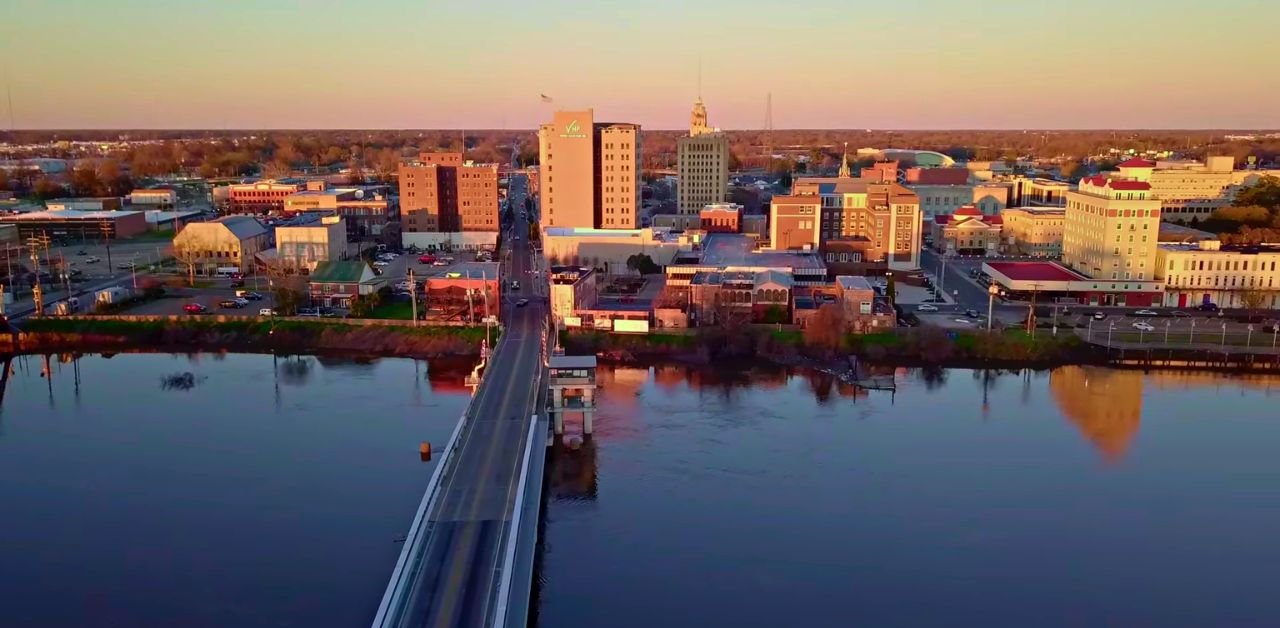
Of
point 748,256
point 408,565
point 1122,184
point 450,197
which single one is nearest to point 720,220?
point 748,256

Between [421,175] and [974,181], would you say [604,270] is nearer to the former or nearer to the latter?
[421,175]

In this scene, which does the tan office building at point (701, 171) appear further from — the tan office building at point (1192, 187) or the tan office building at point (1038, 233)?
the tan office building at point (1192, 187)

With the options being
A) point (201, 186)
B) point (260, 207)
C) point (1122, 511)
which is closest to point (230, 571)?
point (1122, 511)

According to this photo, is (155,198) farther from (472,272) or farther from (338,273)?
(472,272)

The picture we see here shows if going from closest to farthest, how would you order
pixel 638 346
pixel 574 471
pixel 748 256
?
pixel 574 471
pixel 638 346
pixel 748 256

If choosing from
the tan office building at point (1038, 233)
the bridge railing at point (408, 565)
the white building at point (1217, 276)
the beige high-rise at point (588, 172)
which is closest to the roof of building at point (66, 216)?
the beige high-rise at point (588, 172)

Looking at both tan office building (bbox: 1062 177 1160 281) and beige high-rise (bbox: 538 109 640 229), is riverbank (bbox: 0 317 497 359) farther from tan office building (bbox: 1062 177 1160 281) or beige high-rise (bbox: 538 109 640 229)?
tan office building (bbox: 1062 177 1160 281)
